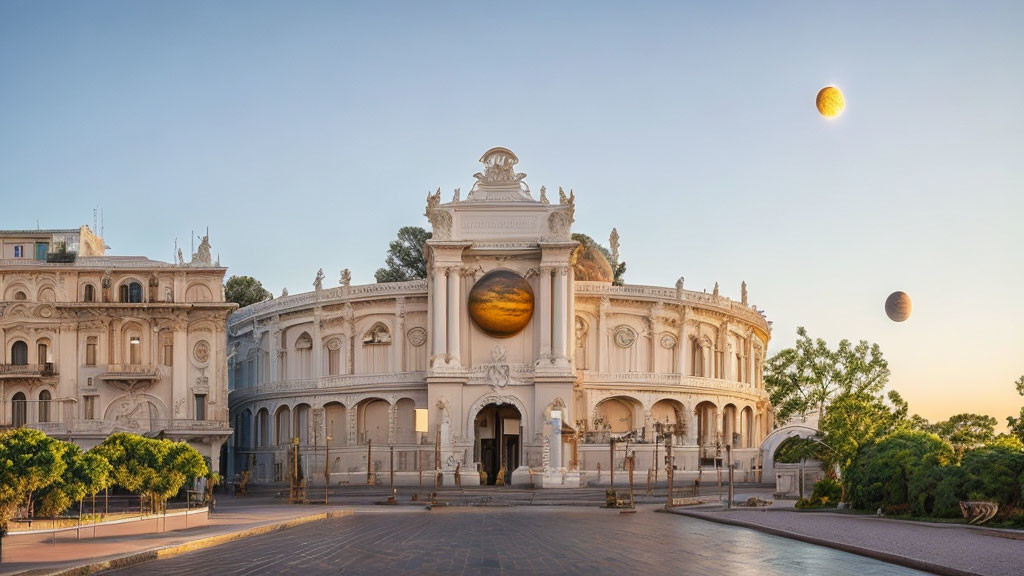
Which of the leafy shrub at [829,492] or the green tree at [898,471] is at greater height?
the green tree at [898,471]

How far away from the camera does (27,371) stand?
2753 inches

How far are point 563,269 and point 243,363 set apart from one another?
96.5 ft

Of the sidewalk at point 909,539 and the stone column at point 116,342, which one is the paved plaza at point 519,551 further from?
the stone column at point 116,342

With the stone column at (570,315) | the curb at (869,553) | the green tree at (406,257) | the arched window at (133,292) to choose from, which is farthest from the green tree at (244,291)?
the curb at (869,553)

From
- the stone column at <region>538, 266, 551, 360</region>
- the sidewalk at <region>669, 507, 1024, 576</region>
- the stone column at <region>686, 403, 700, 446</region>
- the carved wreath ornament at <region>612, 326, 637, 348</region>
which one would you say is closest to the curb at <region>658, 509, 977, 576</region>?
the sidewalk at <region>669, 507, 1024, 576</region>

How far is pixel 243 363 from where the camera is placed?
299 feet

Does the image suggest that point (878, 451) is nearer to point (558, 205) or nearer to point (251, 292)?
point (558, 205)

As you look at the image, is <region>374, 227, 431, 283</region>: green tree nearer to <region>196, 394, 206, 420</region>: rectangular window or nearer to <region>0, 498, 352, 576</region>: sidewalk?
<region>196, 394, 206, 420</region>: rectangular window

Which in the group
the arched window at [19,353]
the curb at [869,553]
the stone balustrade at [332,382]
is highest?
the arched window at [19,353]

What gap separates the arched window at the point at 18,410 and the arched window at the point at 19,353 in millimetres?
1991

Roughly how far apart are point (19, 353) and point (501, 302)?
28.3 m

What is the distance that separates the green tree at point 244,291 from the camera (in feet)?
355

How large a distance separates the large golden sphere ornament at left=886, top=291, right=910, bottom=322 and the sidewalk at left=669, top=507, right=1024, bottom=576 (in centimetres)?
1019

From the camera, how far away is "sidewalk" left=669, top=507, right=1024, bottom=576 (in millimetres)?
23108
